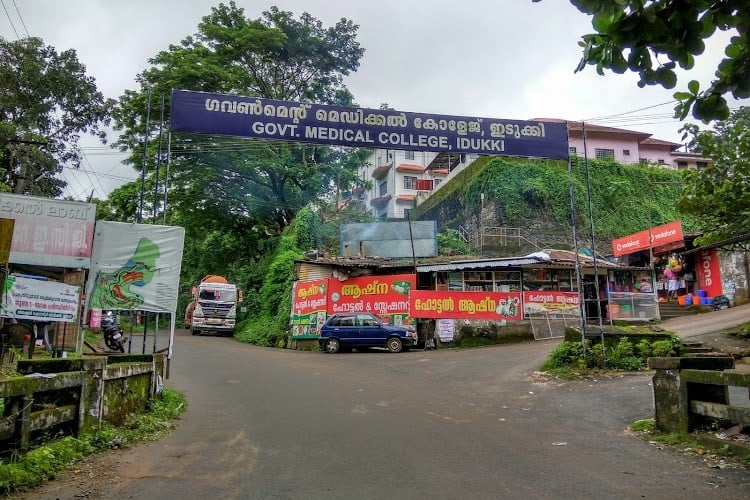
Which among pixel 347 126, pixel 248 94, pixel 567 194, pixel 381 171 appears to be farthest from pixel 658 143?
pixel 347 126

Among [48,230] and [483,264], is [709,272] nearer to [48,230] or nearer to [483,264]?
[483,264]

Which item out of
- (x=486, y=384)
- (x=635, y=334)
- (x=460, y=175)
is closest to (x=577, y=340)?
(x=635, y=334)

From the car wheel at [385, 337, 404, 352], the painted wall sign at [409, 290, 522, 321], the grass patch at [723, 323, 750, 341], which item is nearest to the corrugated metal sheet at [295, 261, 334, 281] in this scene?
the painted wall sign at [409, 290, 522, 321]

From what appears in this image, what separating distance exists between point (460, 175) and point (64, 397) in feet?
108

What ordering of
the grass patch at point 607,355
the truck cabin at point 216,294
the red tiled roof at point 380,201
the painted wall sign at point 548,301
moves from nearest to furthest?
the grass patch at point 607,355 < the painted wall sign at point 548,301 < the truck cabin at point 216,294 < the red tiled roof at point 380,201

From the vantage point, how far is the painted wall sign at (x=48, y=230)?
839cm

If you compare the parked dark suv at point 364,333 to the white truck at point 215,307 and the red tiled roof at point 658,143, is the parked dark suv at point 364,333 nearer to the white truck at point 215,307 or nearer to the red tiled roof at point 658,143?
the white truck at point 215,307

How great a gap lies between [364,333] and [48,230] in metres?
13.4

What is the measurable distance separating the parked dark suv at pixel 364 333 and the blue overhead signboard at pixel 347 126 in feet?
35.3

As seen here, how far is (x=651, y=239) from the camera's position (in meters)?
25.1

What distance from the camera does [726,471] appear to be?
5.27 metres

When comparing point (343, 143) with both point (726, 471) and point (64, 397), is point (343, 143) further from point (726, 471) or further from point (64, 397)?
point (726, 471)

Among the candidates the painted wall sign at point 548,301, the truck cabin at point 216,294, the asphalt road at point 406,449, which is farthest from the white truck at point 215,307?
the asphalt road at point 406,449

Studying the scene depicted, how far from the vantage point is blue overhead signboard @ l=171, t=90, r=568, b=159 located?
32.2 feet
